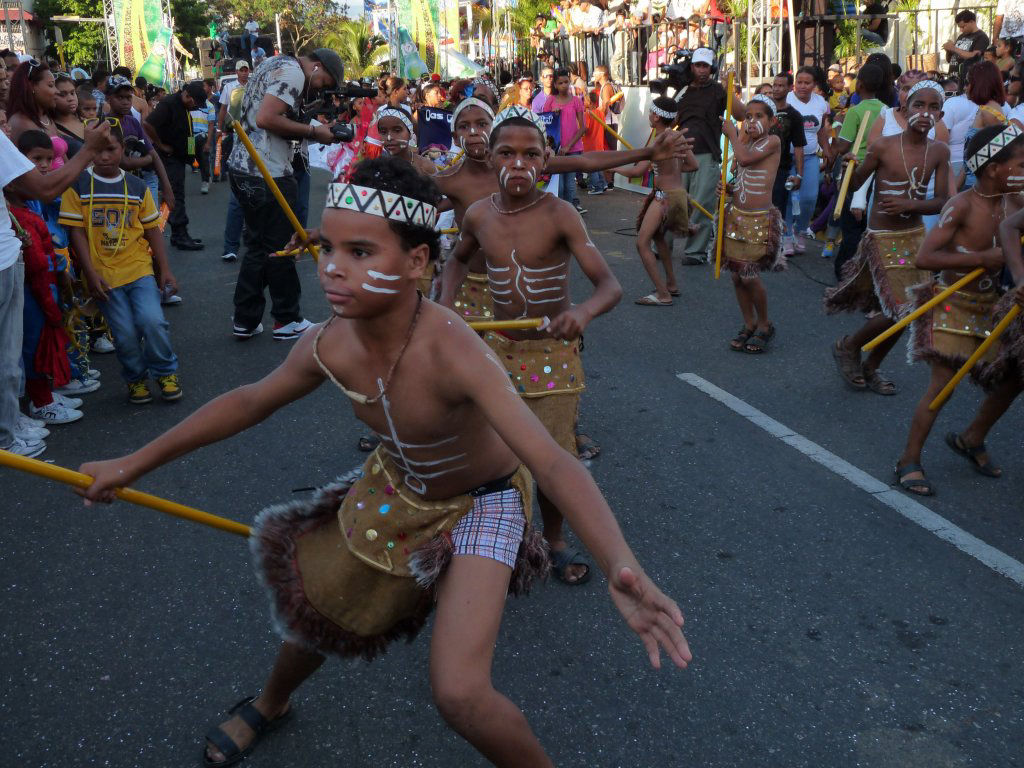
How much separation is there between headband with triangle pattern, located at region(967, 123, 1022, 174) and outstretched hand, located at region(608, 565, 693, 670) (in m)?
3.78

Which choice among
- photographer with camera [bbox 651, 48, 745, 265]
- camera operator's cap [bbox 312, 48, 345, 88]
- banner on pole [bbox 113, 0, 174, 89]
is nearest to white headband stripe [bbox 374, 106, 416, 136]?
camera operator's cap [bbox 312, 48, 345, 88]

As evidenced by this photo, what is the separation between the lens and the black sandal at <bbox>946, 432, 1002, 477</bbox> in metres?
4.79

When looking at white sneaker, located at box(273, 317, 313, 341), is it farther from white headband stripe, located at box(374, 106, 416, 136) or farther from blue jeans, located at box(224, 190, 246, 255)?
blue jeans, located at box(224, 190, 246, 255)

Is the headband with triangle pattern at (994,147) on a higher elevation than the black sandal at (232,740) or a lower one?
higher

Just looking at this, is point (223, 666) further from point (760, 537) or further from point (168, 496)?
point (760, 537)

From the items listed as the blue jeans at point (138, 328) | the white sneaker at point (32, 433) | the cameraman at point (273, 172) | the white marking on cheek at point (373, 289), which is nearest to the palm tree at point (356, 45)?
the cameraman at point (273, 172)

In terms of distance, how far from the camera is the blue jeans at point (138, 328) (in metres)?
6.00

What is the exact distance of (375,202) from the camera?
238 cm

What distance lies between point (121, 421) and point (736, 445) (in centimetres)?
356

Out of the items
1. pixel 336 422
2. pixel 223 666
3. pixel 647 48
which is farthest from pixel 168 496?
pixel 647 48

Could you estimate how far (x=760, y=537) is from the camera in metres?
4.14

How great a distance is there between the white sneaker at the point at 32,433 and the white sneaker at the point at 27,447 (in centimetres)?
5

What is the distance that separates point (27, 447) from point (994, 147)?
513cm

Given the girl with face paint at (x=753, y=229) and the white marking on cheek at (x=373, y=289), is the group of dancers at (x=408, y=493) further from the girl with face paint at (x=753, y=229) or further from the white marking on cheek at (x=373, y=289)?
the girl with face paint at (x=753, y=229)
